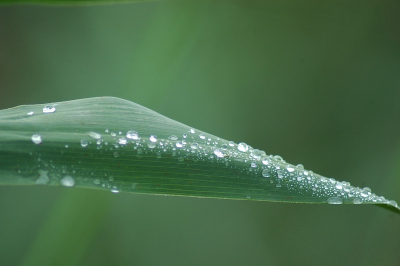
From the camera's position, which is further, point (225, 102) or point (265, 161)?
point (225, 102)

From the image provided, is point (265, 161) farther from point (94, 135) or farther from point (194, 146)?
point (94, 135)

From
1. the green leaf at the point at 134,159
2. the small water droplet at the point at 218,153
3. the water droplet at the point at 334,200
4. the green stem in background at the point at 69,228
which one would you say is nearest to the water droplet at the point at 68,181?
the green leaf at the point at 134,159

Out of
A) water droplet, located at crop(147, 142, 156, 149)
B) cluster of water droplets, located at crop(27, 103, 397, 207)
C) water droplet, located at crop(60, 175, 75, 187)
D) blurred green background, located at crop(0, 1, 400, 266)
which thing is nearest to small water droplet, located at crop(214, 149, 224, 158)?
cluster of water droplets, located at crop(27, 103, 397, 207)

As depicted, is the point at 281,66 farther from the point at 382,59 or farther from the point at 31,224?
the point at 31,224

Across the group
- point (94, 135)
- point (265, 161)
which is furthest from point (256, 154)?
point (94, 135)

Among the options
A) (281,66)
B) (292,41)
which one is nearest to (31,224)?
(281,66)

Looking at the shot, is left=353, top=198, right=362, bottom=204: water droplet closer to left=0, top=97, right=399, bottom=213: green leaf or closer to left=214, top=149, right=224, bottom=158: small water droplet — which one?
left=0, top=97, right=399, bottom=213: green leaf

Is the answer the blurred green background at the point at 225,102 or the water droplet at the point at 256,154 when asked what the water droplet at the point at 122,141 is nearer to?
the water droplet at the point at 256,154

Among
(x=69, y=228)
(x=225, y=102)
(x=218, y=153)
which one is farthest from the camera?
(x=225, y=102)
